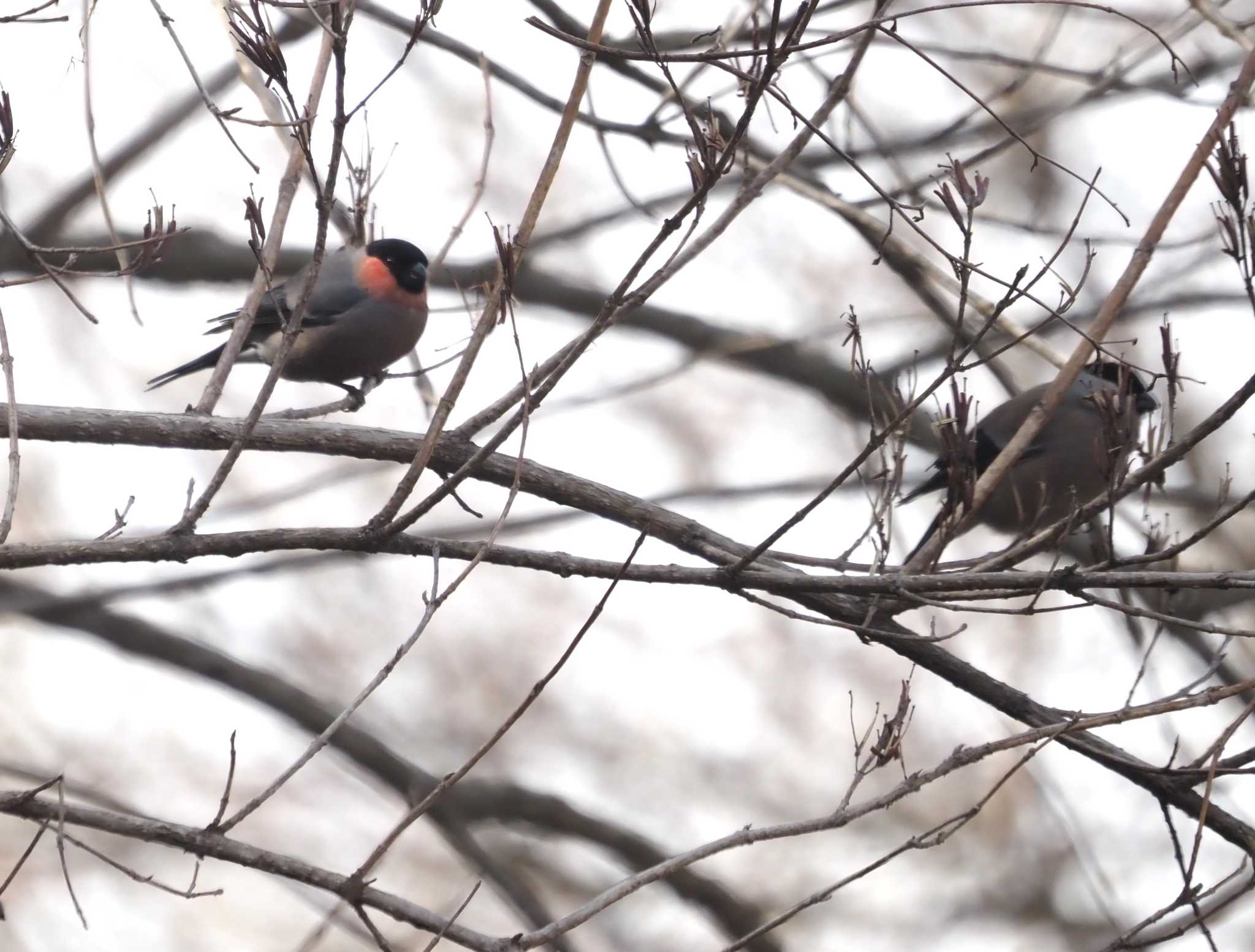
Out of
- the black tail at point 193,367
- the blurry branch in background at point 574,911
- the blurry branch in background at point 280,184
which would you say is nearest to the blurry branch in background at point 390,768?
the black tail at point 193,367

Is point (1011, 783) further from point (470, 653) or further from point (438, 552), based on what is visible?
point (438, 552)

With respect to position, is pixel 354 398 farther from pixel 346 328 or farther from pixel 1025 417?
pixel 1025 417

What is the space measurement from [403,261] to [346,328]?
775mm

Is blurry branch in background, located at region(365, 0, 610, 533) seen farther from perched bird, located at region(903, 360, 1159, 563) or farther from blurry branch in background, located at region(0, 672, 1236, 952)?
perched bird, located at region(903, 360, 1159, 563)

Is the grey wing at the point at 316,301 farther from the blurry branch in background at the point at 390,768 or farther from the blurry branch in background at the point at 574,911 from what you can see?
the blurry branch in background at the point at 574,911

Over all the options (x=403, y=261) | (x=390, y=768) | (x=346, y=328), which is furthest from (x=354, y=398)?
(x=403, y=261)

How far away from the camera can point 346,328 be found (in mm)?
6242

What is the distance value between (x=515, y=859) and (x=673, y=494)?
2461mm

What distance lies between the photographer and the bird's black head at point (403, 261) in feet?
21.8

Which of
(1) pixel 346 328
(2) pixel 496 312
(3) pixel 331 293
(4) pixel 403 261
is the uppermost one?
(4) pixel 403 261

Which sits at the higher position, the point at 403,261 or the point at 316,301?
the point at 403,261

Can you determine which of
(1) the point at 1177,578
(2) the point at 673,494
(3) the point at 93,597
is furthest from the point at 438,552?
(2) the point at 673,494

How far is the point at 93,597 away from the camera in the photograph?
6098mm

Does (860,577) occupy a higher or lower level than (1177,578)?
higher
